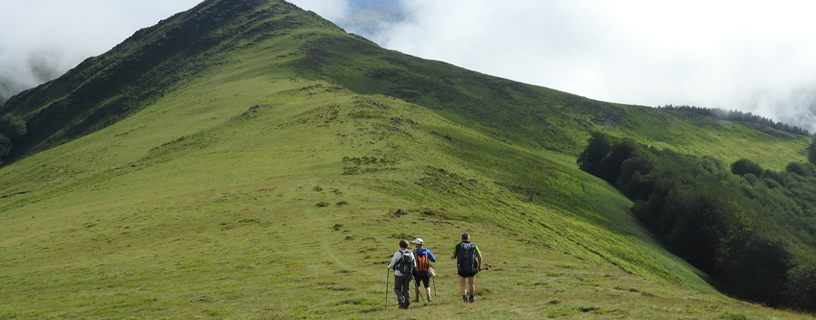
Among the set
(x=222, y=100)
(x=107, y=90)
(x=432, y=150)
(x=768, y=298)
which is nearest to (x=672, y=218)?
(x=768, y=298)

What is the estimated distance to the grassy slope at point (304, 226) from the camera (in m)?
23.7

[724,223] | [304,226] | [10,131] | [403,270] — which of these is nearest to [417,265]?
[403,270]

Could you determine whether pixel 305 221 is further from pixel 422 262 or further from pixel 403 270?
pixel 403 270

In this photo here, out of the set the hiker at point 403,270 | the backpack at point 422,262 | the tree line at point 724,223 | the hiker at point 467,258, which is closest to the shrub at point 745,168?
the tree line at point 724,223

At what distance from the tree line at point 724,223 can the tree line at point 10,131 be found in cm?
17837

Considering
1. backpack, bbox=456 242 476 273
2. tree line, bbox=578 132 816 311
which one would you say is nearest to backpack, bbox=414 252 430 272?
backpack, bbox=456 242 476 273

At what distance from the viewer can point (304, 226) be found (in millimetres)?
42812

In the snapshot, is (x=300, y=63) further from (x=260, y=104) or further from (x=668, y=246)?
(x=668, y=246)

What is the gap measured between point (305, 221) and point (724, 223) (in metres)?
69.5

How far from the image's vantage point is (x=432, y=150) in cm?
8294

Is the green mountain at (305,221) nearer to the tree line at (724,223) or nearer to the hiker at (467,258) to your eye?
the hiker at (467,258)

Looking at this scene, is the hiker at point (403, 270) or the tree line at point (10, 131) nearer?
the hiker at point (403, 270)

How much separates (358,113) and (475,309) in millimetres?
80028

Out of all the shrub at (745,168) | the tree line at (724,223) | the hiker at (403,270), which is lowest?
the tree line at (724,223)
